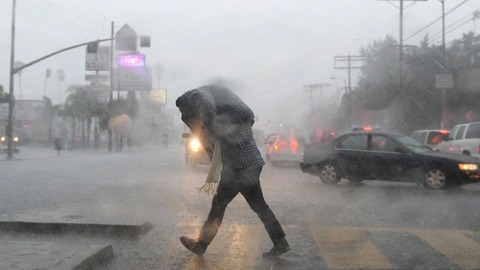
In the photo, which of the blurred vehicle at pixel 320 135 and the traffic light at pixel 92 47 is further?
the traffic light at pixel 92 47

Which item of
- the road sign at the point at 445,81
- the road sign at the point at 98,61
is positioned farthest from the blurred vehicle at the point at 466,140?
the road sign at the point at 98,61

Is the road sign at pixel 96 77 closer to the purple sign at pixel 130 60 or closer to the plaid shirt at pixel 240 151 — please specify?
the purple sign at pixel 130 60

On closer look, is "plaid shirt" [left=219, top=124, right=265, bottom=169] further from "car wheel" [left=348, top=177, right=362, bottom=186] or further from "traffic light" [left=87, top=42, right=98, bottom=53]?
"traffic light" [left=87, top=42, right=98, bottom=53]

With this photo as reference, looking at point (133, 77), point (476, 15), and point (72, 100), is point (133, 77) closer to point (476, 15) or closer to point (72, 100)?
point (72, 100)

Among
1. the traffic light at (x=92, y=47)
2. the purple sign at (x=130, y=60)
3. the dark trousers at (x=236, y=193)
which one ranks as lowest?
the dark trousers at (x=236, y=193)

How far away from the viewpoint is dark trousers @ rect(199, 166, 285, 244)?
440 cm

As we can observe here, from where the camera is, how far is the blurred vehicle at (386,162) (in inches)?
384

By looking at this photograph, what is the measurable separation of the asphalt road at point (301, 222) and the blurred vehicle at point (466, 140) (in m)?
3.31

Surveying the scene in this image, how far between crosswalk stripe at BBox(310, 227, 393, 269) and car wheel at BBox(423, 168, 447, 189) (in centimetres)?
469

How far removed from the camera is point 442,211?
7230mm

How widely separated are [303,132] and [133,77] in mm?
31723

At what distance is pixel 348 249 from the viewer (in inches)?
191

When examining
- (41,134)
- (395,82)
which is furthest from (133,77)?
(395,82)

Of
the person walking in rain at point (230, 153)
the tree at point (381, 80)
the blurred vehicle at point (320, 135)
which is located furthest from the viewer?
the tree at point (381, 80)
